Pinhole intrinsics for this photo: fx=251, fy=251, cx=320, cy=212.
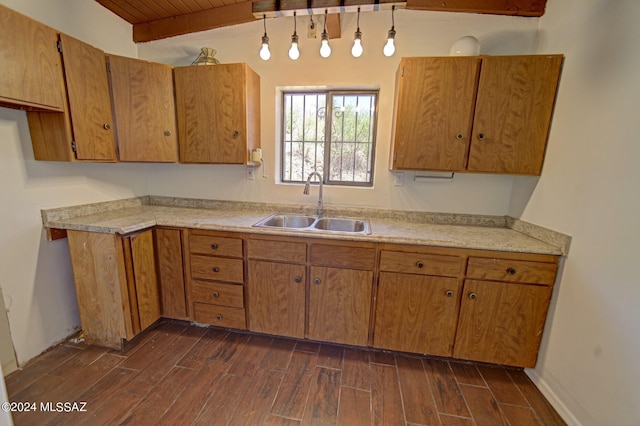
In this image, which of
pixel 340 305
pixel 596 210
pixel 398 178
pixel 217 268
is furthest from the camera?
pixel 398 178

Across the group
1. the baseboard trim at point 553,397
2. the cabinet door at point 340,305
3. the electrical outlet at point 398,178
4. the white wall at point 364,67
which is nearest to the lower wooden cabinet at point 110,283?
the white wall at point 364,67

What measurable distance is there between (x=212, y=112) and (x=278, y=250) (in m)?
1.25

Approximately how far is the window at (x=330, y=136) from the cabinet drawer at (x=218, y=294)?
1117 mm

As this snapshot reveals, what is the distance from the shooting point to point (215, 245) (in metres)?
1.92

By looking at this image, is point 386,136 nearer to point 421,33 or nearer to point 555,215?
point 421,33

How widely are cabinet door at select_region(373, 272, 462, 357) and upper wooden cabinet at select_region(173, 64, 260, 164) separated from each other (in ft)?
5.09

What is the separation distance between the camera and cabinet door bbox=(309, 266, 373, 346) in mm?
1784

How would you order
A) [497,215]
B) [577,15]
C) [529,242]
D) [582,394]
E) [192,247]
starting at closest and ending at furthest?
[582,394]
[577,15]
[529,242]
[192,247]
[497,215]

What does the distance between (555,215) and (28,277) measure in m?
3.51

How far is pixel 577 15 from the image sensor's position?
1.54 m

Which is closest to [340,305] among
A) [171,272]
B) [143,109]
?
[171,272]

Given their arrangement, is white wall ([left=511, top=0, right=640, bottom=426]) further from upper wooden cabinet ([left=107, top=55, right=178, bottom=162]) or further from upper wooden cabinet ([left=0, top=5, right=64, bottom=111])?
upper wooden cabinet ([left=0, top=5, right=64, bottom=111])

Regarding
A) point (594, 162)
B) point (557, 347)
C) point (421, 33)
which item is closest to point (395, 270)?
point (557, 347)

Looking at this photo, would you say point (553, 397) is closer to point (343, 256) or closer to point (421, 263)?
point (421, 263)
